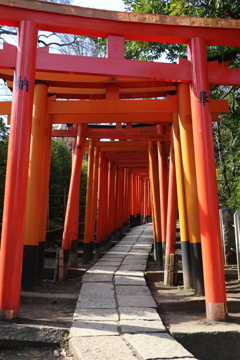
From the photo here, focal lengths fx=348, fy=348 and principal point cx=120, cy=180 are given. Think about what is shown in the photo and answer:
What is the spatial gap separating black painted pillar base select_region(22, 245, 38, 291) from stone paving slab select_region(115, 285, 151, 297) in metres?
1.41

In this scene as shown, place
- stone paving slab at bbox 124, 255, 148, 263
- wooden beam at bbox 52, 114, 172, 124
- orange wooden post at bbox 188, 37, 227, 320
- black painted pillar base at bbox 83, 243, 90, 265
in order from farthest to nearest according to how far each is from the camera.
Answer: black painted pillar base at bbox 83, 243, 90, 265, stone paving slab at bbox 124, 255, 148, 263, wooden beam at bbox 52, 114, 172, 124, orange wooden post at bbox 188, 37, 227, 320

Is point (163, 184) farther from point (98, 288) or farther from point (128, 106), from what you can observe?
point (98, 288)

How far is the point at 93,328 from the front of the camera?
378 cm

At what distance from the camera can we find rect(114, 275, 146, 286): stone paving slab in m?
6.25

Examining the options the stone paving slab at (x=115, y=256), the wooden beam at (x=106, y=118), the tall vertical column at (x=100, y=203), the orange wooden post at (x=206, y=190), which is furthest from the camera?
the tall vertical column at (x=100, y=203)

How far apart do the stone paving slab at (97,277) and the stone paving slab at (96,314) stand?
2.00m

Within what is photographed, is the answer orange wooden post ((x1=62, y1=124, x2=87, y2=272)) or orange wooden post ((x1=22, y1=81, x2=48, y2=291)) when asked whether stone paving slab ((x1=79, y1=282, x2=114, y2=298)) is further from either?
orange wooden post ((x1=62, y1=124, x2=87, y2=272))

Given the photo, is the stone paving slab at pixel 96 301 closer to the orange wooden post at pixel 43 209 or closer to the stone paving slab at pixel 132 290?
A: the stone paving slab at pixel 132 290

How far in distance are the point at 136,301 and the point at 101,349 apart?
1889 mm

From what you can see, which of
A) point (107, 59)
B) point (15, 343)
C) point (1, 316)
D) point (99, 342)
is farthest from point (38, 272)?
point (107, 59)

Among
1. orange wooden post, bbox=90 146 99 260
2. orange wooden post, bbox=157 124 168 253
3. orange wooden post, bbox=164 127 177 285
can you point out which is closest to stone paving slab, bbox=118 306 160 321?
orange wooden post, bbox=164 127 177 285

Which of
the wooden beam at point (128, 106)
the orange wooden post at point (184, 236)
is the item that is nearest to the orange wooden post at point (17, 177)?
the wooden beam at point (128, 106)

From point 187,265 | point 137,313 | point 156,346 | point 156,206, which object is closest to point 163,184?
point 156,206

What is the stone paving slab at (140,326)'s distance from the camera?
12.2 ft
